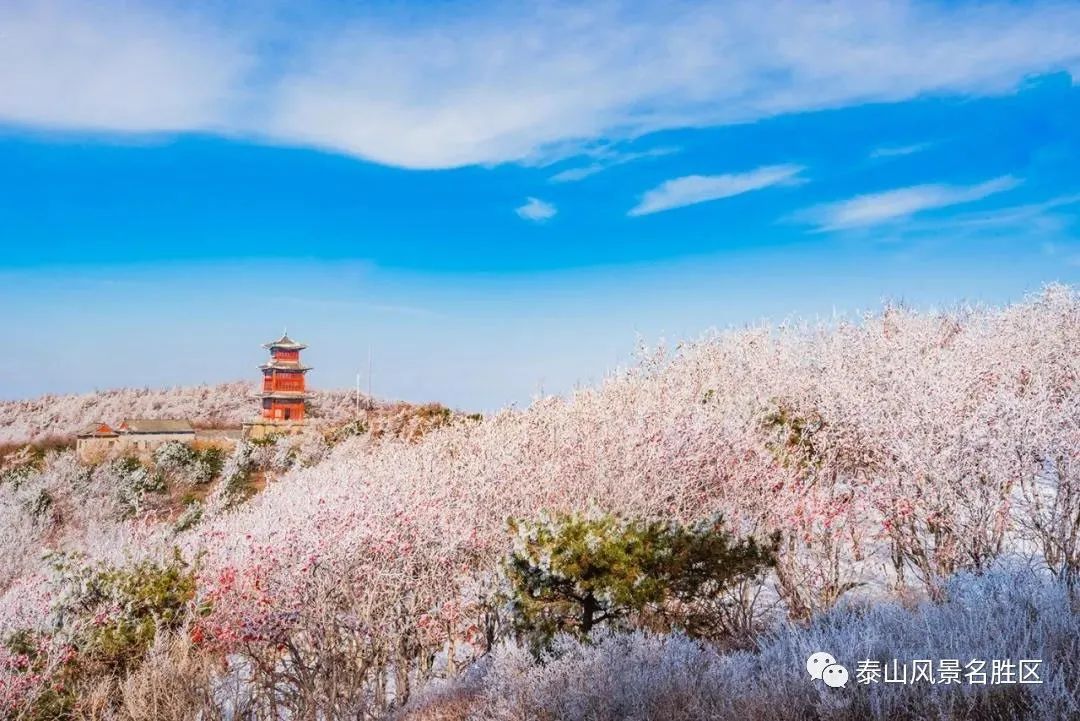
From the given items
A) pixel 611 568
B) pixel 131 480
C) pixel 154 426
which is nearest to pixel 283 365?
pixel 154 426

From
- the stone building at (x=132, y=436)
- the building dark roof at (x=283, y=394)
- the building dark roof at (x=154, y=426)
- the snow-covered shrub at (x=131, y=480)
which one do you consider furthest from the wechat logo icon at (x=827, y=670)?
the building dark roof at (x=283, y=394)

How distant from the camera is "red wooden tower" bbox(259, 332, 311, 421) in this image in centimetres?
4350

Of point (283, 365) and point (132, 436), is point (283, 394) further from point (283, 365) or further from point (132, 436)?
point (132, 436)

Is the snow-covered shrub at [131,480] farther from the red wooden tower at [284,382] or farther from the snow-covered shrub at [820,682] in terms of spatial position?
the snow-covered shrub at [820,682]

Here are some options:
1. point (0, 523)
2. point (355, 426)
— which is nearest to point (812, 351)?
point (355, 426)

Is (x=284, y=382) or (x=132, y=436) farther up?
(x=284, y=382)

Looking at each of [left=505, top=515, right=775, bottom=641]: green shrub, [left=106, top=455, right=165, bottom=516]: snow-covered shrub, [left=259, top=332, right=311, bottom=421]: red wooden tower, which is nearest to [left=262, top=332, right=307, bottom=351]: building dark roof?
[left=259, top=332, right=311, bottom=421]: red wooden tower

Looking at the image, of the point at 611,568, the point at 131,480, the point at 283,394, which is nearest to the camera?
the point at 611,568

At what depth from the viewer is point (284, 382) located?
144 ft

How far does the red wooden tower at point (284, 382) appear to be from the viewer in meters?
43.5

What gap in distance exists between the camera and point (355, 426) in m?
24.7

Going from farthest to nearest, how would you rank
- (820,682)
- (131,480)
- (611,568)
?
(131,480)
(611,568)
(820,682)

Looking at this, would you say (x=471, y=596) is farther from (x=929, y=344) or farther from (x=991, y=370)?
(x=929, y=344)

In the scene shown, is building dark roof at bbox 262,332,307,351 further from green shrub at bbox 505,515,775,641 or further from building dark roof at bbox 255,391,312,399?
green shrub at bbox 505,515,775,641
